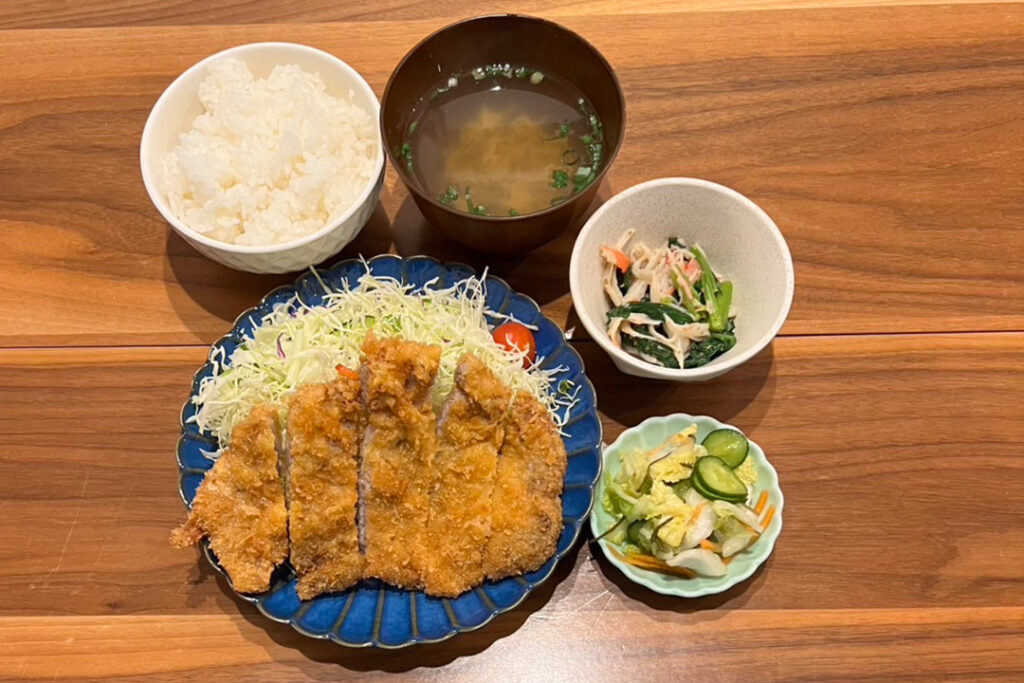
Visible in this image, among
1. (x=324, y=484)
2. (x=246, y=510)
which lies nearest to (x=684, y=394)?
(x=324, y=484)

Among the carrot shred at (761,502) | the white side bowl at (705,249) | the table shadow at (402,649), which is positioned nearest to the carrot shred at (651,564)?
the table shadow at (402,649)

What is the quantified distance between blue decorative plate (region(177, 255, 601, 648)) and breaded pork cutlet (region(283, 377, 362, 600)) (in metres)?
0.06

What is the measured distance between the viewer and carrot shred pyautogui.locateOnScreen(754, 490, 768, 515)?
7.12 ft

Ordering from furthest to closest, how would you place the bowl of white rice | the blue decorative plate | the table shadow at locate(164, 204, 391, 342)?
the table shadow at locate(164, 204, 391, 342)
the bowl of white rice
the blue decorative plate

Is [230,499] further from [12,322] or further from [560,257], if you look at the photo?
[560,257]

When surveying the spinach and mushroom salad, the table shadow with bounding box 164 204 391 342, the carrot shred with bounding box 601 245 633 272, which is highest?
the carrot shred with bounding box 601 245 633 272

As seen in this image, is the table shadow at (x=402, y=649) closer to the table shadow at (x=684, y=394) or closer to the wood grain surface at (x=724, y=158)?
the table shadow at (x=684, y=394)

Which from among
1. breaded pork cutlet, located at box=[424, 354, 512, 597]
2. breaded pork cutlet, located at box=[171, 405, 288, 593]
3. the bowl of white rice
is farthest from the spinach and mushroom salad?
breaded pork cutlet, located at box=[171, 405, 288, 593]

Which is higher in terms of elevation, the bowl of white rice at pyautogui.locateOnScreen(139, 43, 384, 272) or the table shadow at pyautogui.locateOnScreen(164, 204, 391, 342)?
the bowl of white rice at pyautogui.locateOnScreen(139, 43, 384, 272)

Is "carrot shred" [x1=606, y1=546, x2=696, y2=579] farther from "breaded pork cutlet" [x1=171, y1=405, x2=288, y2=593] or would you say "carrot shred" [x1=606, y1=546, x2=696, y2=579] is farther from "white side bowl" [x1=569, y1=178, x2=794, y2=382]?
"breaded pork cutlet" [x1=171, y1=405, x2=288, y2=593]

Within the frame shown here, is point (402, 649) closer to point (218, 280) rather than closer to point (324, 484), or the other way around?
point (324, 484)

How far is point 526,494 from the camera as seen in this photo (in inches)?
81.0

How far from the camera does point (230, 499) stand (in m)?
2.02

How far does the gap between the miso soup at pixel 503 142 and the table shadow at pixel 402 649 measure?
106 centimetres
